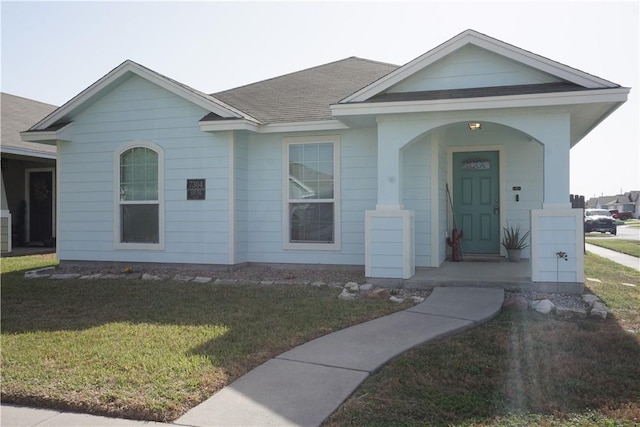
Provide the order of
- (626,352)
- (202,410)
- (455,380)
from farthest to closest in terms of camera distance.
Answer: (626,352) → (455,380) → (202,410)

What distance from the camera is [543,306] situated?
21.2 feet

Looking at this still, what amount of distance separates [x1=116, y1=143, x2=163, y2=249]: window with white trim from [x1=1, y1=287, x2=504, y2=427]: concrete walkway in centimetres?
604

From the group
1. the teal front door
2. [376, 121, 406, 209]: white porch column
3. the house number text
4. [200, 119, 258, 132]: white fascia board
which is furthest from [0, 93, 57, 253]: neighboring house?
the teal front door

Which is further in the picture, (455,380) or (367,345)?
(367,345)

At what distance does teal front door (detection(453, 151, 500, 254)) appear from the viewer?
10.9 meters

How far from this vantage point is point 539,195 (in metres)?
10.7

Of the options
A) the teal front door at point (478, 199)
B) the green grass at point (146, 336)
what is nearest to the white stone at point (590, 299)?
the green grass at point (146, 336)

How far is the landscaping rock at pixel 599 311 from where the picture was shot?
6143 millimetres

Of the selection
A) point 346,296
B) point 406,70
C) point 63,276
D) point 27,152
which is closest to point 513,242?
point 406,70

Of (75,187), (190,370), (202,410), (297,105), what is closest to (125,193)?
(75,187)

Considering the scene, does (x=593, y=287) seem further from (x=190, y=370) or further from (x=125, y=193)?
(x=125, y=193)

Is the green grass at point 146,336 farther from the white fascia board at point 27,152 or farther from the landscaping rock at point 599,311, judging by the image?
the white fascia board at point 27,152

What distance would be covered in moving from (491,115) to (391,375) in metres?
5.05

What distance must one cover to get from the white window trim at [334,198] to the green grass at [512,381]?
4469mm
